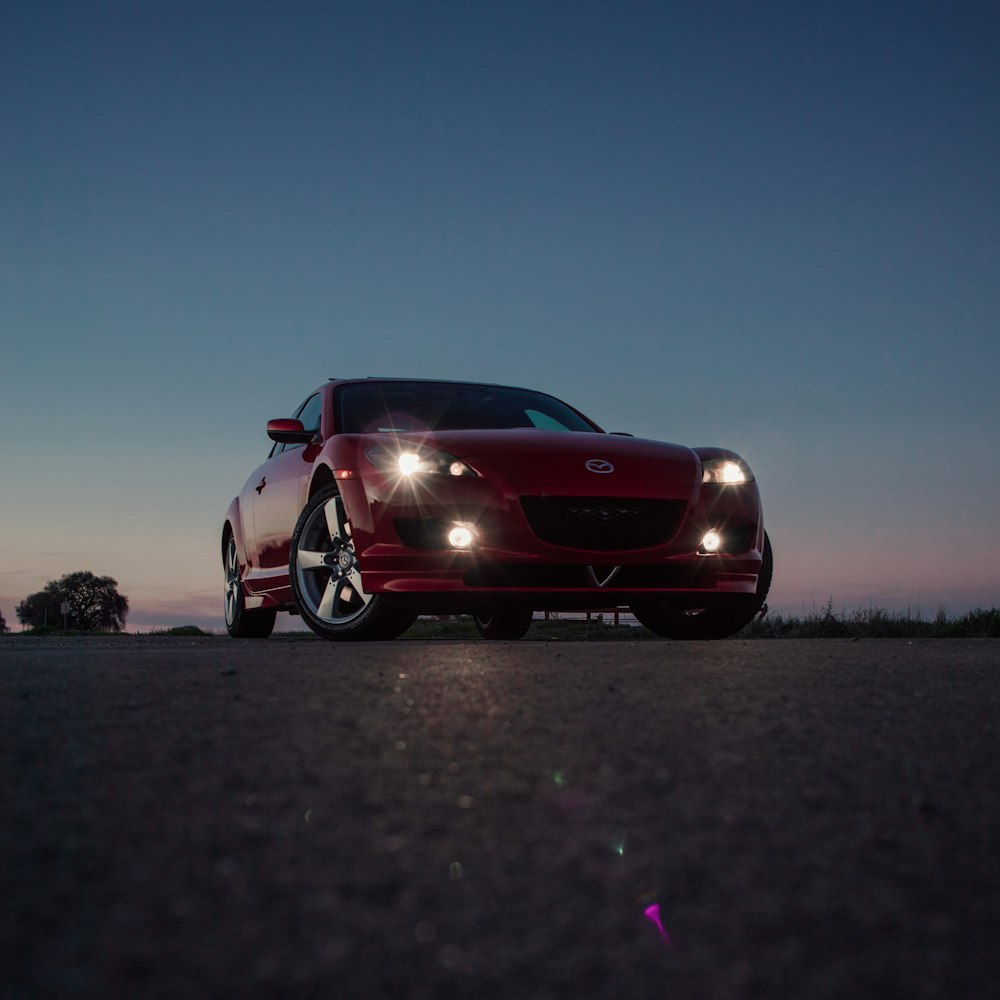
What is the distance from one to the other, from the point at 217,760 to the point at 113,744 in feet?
0.81

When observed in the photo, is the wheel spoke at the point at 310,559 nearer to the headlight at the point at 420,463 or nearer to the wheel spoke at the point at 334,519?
the wheel spoke at the point at 334,519

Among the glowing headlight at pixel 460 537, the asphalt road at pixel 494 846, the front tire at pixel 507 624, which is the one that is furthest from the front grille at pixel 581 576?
the asphalt road at pixel 494 846

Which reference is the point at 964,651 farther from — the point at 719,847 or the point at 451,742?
the point at 719,847

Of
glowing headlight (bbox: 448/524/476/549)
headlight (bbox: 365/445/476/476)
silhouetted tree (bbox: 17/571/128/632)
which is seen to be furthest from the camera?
silhouetted tree (bbox: 17/571/128/632)

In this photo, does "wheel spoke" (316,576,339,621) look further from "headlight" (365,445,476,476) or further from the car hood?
the car hood

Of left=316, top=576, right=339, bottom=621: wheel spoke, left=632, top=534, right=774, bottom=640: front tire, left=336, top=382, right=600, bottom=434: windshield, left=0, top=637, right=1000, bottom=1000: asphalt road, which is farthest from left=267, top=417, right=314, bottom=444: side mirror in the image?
left=0, top=637, right=1000, bottom=1000: asphalt road

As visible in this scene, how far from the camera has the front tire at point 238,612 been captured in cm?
841

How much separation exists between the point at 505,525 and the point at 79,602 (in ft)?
230

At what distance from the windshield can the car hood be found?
674 mm

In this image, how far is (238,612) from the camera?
8.45 metres

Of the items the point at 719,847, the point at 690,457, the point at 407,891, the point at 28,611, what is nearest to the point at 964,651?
the point at 690,457

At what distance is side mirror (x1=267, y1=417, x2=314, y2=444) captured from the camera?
22.2 feet

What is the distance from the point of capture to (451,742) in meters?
2.20

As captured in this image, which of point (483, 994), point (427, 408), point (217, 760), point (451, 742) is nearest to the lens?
point (483, 994)
